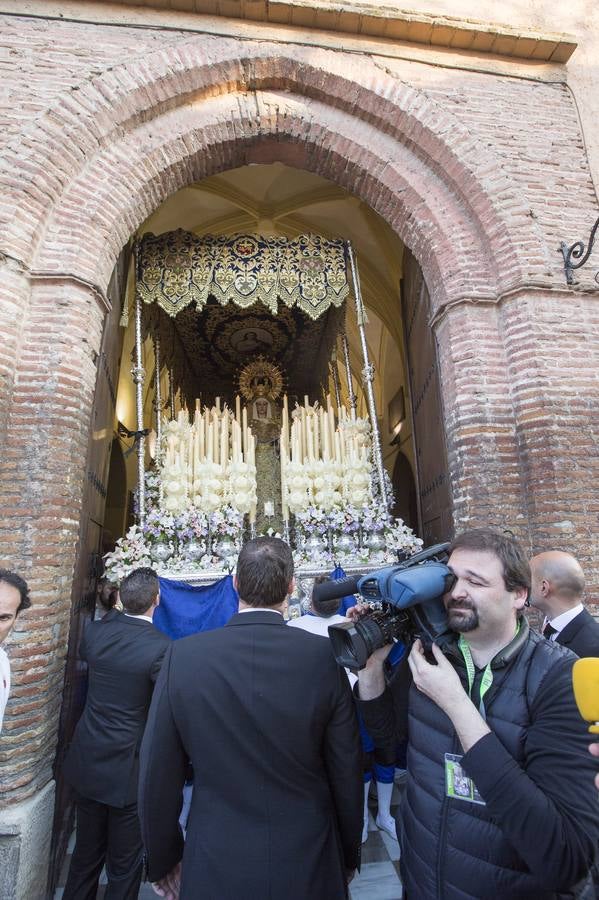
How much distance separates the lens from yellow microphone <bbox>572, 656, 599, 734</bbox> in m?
1.07

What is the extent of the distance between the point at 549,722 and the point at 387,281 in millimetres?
9023

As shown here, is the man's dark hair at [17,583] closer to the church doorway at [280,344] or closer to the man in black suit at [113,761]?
the man in black suit at [113,761]

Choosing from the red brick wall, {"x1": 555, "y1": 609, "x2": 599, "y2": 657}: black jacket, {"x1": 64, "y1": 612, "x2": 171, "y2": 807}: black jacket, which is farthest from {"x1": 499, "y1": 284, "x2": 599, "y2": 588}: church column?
{"x1": 64, "y1": 612, "x2": 171, "y2": 807}: black jacket

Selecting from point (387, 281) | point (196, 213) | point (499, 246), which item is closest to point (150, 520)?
point (499, 246)

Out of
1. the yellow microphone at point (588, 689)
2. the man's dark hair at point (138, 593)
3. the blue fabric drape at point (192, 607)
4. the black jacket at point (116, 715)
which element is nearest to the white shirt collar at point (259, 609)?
the yellow microphone at point (588, 689)

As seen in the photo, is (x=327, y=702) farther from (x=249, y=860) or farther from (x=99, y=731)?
(x=99, y=731)

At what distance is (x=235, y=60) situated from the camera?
4762mm

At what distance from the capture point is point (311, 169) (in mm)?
5434

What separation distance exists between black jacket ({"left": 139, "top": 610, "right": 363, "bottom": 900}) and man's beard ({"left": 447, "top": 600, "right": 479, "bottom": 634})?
1.40 feet

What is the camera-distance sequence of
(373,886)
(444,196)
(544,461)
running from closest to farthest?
(373,886) < (544,461) < (444,196)

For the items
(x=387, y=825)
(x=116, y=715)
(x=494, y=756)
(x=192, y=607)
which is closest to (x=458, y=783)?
(x=494, y=756)

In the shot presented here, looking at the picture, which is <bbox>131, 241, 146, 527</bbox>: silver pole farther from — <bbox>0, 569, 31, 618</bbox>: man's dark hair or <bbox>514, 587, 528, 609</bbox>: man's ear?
<bbox>514, 587, 528, 609</bbox>: man's ear

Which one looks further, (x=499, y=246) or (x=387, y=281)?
(x=387, y=281)

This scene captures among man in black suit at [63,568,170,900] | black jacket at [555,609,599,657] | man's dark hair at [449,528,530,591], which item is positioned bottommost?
man in black suit at [63,568,170,900]
